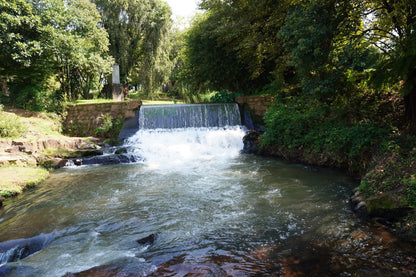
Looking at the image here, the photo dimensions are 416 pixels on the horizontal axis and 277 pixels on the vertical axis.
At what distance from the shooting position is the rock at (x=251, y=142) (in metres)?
8.89

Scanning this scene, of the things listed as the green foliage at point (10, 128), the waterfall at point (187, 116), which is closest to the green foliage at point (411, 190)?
the waterfall at point (187, 116)

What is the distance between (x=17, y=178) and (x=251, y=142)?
277 inches

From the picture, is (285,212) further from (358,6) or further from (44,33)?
(44,33)

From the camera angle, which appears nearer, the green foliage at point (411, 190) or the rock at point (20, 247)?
the rock at point (20, 247)

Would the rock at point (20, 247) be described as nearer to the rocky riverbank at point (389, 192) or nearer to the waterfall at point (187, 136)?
the waterfall at point (187, 136)

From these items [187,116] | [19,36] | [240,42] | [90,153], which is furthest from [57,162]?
[240,42]

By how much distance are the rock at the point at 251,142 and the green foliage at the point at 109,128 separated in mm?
6031

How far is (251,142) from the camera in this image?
915cm

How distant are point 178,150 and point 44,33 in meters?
8.62

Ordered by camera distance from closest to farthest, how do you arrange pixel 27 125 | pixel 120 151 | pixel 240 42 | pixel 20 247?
pixel 20 247
pixel 120 151
pixel 27 125
pixel 240 42

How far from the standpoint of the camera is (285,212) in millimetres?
3910

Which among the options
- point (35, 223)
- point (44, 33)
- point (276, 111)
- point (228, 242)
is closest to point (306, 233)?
point (228, 242)

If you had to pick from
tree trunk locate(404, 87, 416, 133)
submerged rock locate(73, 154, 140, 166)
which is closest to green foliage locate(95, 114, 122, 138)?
submerged rock locate(73, 154, 140, 166)

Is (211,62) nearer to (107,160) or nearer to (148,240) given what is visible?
(107,160)
